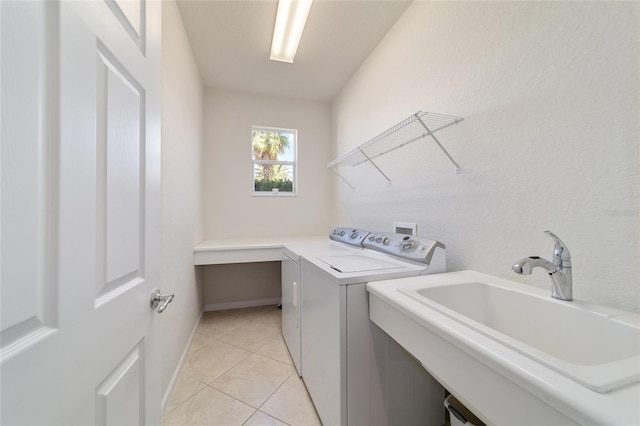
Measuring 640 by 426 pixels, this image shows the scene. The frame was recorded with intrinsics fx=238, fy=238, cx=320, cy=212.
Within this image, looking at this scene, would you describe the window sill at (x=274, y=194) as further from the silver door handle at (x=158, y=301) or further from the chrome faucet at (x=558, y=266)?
the chrome faucet at (x=558, y=266)

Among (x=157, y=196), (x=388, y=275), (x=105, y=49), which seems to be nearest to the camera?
(x=105, y=49)

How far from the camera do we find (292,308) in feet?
6.21

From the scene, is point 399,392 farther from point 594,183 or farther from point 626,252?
point 594,183

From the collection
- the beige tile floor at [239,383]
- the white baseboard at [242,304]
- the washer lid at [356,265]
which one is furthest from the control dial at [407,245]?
the white baseboard at [242,304]

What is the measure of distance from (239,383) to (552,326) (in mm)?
1819

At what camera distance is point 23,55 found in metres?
0.41

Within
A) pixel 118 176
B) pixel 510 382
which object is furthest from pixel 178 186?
pixel 510 382

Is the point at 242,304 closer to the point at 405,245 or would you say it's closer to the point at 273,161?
the point at 273,161

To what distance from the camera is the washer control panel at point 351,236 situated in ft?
6.25

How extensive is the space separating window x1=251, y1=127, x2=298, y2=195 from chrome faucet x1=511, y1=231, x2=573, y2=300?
2718mm

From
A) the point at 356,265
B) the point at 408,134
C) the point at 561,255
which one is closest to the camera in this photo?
the point at 561,255

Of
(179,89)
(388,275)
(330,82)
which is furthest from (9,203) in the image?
(330,82)

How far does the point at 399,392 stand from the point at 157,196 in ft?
4.56

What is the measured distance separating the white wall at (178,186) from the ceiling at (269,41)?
19 centimetres
